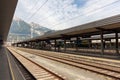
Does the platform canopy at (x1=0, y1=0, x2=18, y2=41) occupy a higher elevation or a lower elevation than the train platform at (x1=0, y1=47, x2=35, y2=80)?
higher

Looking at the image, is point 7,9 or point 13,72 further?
point 7,9

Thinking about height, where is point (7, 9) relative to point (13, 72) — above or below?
above

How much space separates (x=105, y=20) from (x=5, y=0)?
13.5 meters

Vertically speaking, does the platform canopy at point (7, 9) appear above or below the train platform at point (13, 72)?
above

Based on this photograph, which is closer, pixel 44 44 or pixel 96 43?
pixel 96 43

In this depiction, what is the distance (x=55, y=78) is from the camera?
10.4 metres

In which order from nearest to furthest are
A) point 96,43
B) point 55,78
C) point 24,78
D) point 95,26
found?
point 55,78
point 24,78
point 95,26
point 96,43

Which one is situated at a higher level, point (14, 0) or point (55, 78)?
point (14, 0)

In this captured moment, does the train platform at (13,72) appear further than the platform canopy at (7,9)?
No

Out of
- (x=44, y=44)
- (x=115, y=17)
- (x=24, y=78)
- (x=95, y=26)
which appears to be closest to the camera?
(x=24, y=78)

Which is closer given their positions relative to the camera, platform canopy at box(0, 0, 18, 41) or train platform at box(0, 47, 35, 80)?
train platform at box(0, 47, 35, 80)

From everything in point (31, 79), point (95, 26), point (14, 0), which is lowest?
point (31, 79)

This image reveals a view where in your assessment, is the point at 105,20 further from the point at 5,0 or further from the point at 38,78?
the point at 38,78

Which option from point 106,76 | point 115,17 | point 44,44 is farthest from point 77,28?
point 44,44
